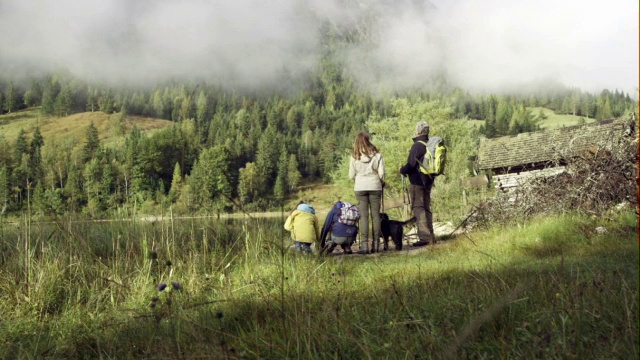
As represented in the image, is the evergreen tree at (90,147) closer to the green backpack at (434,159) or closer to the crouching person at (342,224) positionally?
the crouching person at (342,224)

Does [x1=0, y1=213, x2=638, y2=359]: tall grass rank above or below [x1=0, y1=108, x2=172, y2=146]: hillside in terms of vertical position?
below

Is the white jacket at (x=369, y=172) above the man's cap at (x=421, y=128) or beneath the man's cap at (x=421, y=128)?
beneath

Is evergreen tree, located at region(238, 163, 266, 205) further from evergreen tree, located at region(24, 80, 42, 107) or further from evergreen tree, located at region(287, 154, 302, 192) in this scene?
evergreen tree, located at region(24, 80, 42, 107)

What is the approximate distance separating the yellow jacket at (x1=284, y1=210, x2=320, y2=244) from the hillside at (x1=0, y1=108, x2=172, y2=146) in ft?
451

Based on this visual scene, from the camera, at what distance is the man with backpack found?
809 cm

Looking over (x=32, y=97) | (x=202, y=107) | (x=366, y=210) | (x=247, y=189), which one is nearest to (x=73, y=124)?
(x=202, y=107)

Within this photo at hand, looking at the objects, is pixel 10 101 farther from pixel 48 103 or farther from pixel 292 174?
pixel 292 174

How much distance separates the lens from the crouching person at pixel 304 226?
25.5 ft

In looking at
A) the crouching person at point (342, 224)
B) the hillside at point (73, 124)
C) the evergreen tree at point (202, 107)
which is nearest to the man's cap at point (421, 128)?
the crouching person at point (342, 224)

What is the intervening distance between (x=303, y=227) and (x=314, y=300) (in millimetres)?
4483

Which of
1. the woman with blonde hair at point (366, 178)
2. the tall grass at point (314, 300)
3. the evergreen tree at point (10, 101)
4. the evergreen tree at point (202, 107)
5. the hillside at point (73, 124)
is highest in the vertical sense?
the evergreen tree at point (10, 101)

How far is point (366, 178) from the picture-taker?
7887 millimetres

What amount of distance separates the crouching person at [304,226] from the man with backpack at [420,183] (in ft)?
5.64

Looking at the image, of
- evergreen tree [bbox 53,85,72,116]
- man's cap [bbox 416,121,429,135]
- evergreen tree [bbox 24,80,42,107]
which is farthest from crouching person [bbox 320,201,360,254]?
evergreen tree [bbox 24,80,42,107]
